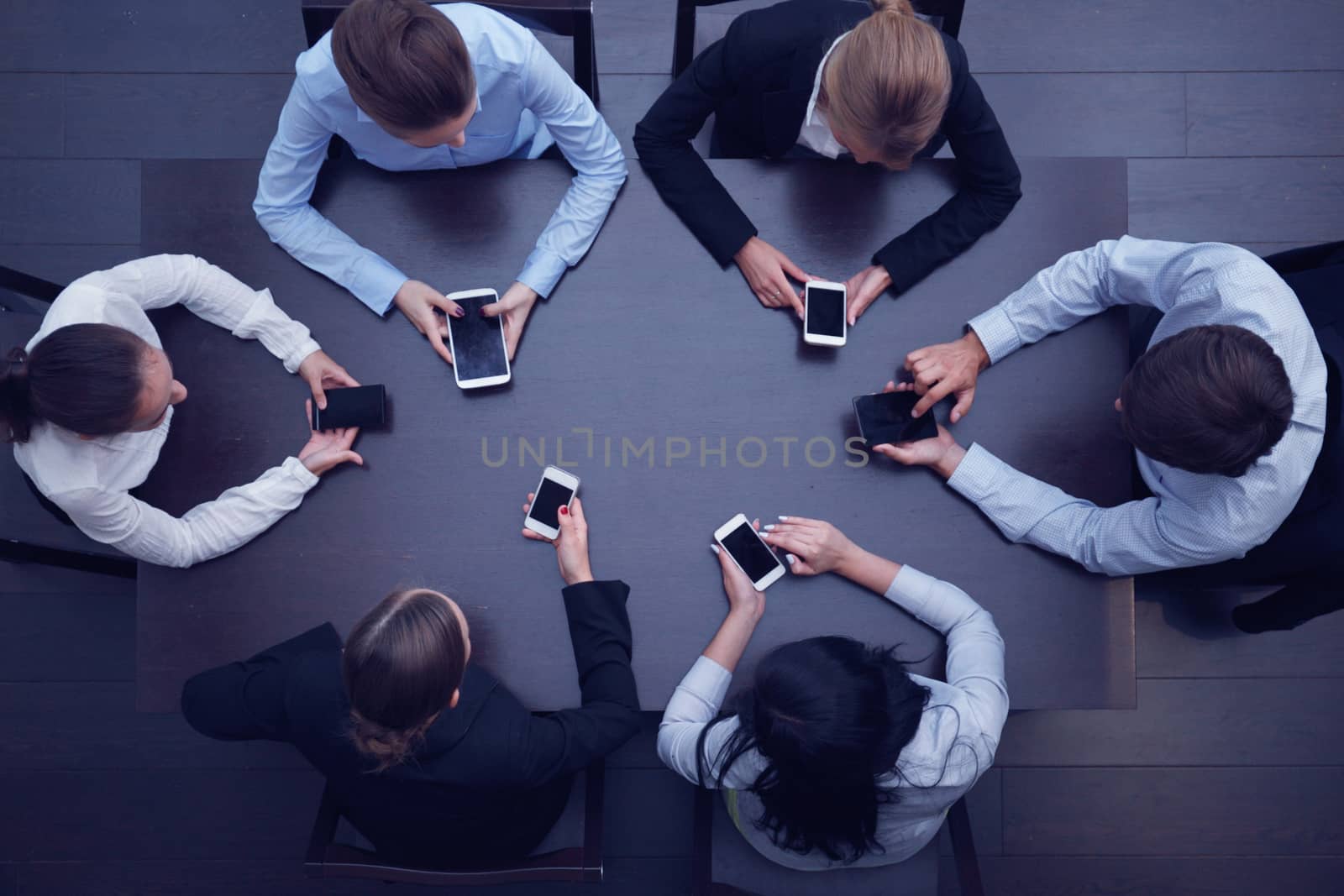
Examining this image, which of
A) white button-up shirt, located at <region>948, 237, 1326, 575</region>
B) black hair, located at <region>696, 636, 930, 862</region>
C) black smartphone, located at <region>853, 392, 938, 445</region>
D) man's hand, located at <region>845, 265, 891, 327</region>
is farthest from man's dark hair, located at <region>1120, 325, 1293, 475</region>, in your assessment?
black hair, located at <region>696, 636, 930, 862</region>

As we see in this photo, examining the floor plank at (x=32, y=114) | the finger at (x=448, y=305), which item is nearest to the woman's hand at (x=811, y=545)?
the finger at (x=448, y=305)

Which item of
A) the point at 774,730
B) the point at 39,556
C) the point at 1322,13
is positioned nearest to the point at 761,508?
the point at 774,730

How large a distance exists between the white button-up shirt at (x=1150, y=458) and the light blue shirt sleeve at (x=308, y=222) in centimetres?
110

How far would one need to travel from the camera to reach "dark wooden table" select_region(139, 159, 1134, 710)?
1.51m

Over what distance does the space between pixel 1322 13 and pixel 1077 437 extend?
1.84 meters

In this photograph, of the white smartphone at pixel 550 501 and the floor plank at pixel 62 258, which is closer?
the white smartphone at pixel 550 501

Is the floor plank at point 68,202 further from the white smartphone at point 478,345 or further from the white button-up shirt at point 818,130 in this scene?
the white button-up shirt at point 818,130

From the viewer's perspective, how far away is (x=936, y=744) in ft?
4.61

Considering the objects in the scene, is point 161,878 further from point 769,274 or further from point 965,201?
point 965,201

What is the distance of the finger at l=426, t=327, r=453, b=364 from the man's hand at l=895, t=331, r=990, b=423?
0.83 metres

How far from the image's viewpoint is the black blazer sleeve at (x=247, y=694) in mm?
1437

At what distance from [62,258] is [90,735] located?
4.29 feet

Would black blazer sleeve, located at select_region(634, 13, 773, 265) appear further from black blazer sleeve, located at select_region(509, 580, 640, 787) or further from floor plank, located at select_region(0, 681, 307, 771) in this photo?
floor plank, located at select_region(0, 681, 307, 771)

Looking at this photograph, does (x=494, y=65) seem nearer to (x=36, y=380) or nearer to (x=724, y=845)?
(x=36, y=380)
